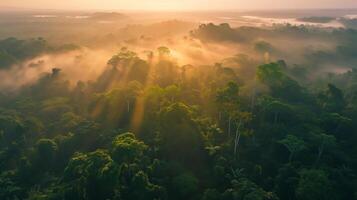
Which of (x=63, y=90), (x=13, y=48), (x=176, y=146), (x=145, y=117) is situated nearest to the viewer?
(x=176, y=146)

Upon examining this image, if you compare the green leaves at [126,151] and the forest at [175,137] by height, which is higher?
the green leaves at [126,151]

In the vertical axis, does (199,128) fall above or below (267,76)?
below

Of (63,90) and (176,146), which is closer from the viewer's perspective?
(176,146)

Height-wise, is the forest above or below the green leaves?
below

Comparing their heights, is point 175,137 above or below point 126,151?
below

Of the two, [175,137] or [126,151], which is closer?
[126,151]

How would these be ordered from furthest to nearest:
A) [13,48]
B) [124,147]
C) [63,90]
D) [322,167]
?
[13,48] < [63,90] < [322,167] < [124,147]

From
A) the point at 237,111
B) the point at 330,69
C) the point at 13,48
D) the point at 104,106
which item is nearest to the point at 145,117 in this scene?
the point at 104,106

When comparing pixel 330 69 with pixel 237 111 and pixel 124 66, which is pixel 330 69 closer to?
pixel 124 66
